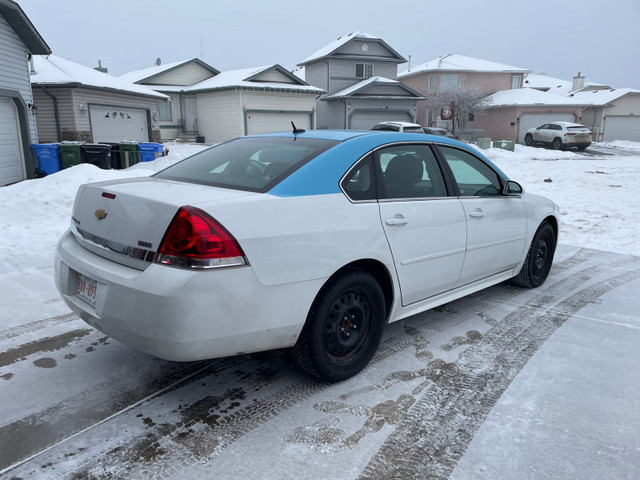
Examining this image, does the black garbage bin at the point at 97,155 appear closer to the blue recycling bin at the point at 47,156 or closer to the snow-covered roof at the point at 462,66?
the blue recycling bin at the point at 47,156

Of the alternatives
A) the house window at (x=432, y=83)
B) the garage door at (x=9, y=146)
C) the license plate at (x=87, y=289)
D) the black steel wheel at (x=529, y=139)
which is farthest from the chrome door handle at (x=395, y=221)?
the house window at (x=432, y=83)

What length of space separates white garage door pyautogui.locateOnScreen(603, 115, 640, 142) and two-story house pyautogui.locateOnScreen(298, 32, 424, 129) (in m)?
18.1

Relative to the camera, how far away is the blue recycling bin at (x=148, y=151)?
15.6m

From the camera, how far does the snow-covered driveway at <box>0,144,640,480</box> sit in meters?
2.45

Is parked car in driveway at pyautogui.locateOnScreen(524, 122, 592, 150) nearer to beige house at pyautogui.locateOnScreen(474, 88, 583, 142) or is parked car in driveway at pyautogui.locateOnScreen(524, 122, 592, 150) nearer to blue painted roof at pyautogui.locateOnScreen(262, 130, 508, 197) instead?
beige house at pyautogui.locateOnScreen(474, 88, 583, 142)

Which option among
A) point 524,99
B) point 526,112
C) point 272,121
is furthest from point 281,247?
point 524,99

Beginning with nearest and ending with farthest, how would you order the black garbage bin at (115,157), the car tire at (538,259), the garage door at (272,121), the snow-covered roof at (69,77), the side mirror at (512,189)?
the side mirror at (512,189) < the car tire at (538,259) < the black garbage bin at (115,157) < the snow-covered roof at (69,77) < the garage door at (272,121)

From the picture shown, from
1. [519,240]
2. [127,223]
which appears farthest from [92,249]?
[519,240]

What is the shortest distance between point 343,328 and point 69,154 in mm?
13235

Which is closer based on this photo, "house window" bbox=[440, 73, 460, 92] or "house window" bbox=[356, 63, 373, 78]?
"house window" bbox=[356, 63, 373, 78]

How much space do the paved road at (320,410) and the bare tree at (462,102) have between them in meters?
35.5

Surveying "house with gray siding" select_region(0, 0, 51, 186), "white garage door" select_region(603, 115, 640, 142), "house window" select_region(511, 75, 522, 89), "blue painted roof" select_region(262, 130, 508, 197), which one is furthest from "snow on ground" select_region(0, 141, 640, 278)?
"house window" select_region(511, 75, 522, 89)

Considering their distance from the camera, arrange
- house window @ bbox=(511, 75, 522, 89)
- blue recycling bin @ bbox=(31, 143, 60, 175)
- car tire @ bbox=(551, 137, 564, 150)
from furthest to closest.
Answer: house window @ bbox=(511, 75, 522, 89)
car tire @ bbox=(551, 137, 564, 150)
blue recycling bin @ bbox=(31, 143, 60, 175)

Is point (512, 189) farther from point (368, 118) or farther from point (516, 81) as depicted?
point (516, 81)
